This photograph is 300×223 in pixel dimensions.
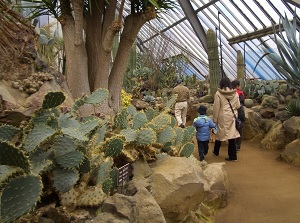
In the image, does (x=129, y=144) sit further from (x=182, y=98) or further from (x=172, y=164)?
(x=182, y=98)

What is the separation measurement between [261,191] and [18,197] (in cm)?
318

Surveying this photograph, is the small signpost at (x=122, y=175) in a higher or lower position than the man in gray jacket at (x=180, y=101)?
lower

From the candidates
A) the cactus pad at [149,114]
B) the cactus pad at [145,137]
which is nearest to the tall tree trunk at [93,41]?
the cactus pad at [149,114]

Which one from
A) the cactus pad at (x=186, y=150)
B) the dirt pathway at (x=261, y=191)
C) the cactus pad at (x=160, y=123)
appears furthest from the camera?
the cactus pad at (x=186, y=150)

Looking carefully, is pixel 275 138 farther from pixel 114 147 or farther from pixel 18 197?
pixel 18 197

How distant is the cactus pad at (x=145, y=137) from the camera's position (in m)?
3.16

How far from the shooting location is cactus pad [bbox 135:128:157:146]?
10.4ft

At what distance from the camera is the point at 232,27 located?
12.1 metres

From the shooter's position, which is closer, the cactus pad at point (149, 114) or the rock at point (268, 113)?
the cactus pad at point (149, 114)

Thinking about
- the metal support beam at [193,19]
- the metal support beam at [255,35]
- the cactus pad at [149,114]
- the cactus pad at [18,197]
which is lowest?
the cactus pad at [18,197]

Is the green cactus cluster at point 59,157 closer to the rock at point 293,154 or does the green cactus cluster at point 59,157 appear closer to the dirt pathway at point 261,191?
the dirt pathway at point 261,191

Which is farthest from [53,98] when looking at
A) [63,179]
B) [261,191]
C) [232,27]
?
[232,27]

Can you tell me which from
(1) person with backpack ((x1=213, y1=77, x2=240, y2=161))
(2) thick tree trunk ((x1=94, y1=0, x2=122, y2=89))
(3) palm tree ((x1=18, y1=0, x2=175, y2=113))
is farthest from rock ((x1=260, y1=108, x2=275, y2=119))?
(2) thick tree trunk ((x1=94, y1=0, x2=122, y2=89))

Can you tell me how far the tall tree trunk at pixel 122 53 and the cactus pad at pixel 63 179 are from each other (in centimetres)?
242
